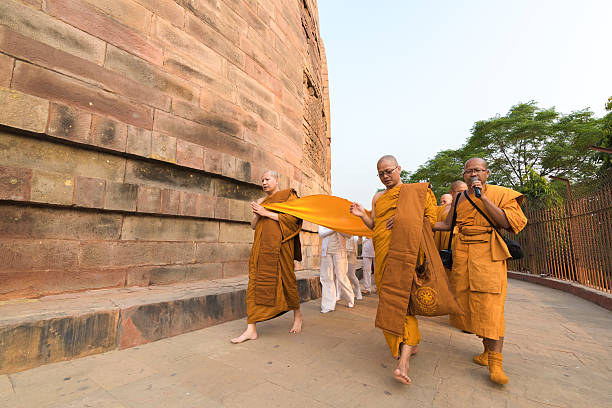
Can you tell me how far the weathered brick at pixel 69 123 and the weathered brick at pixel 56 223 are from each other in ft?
2.40

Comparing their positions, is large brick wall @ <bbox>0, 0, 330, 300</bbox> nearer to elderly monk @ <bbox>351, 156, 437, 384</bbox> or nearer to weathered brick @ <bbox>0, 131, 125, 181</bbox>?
weathered brick @ <bbox>0, 131, 125, 181</bbox>

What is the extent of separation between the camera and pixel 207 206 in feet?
14.2

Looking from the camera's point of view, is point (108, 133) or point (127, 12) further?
point (127, 12)

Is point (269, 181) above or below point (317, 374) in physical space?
above

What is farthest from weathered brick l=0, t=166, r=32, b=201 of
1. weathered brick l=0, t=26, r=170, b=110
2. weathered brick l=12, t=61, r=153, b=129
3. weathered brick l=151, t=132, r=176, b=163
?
weathered brick l=151, t=132, r=176, b=163

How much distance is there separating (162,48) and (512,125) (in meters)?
20.3

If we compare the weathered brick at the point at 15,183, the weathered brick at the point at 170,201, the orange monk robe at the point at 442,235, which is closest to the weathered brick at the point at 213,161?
the weathered brick at the point at 170,201

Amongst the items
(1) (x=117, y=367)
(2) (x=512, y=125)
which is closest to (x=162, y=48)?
(1) (x=117, y=367)

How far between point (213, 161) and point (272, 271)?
2.20m

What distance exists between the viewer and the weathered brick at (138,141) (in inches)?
134

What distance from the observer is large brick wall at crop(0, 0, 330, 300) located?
8.97 feet

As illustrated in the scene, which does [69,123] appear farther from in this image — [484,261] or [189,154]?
[484,261]

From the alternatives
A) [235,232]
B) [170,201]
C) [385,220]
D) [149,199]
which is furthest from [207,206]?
[385,220]

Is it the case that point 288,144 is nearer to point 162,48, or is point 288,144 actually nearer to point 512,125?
point 162,48
